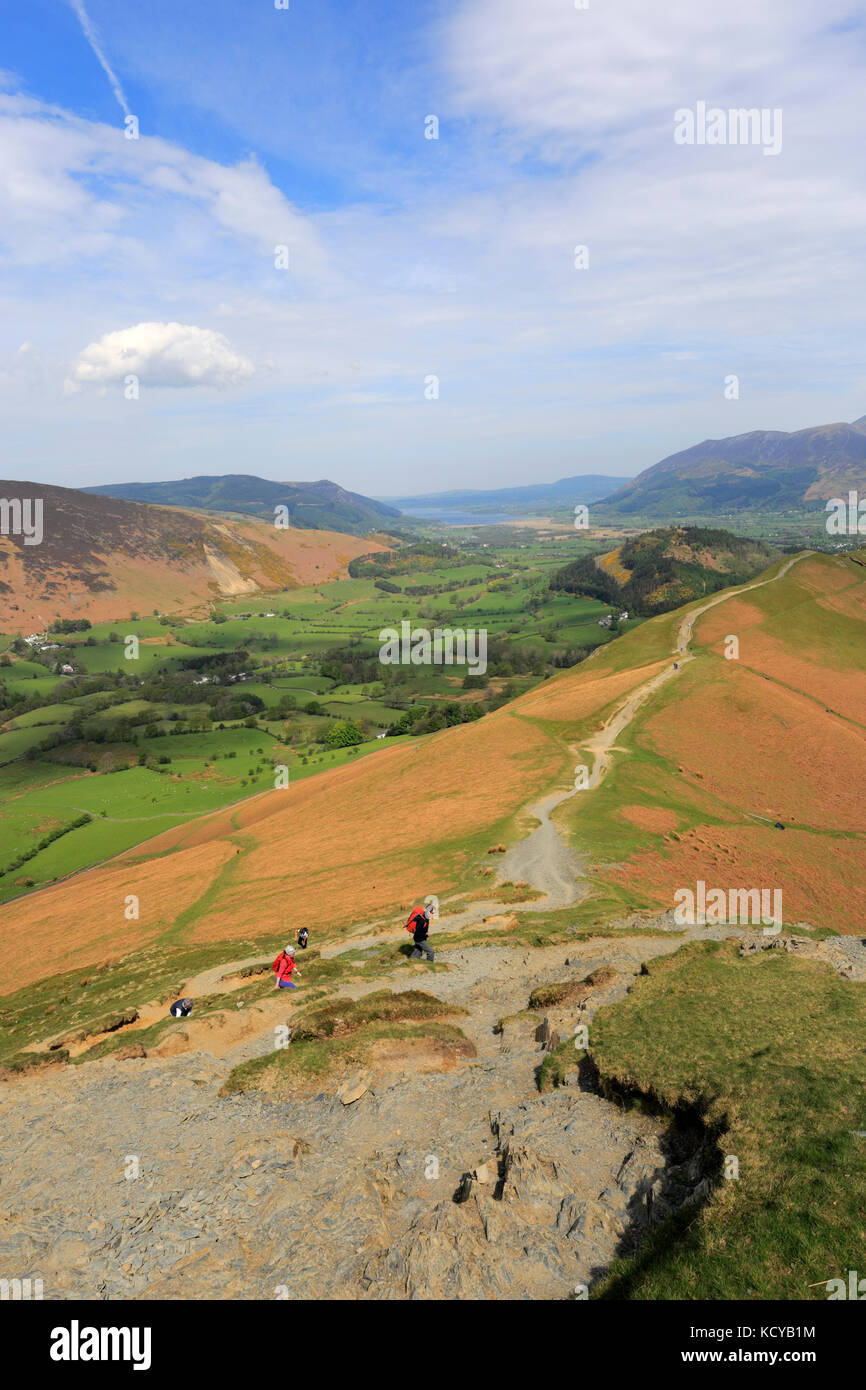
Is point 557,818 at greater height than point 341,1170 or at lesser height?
lesser

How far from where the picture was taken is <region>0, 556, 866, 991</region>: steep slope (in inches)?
1917

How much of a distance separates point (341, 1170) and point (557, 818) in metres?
40.0

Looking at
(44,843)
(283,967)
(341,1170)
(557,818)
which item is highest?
(341,1170)

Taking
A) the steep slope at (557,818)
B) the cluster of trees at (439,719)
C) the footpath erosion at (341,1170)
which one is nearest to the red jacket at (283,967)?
the footpath erosion at (341,1170)

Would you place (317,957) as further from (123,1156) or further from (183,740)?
(183,740)

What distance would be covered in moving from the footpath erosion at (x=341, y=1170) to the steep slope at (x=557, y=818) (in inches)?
717

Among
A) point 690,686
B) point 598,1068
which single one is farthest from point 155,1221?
point 690,686

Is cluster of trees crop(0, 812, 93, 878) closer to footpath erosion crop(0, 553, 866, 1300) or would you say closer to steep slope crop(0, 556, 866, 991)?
steep slope crop(0, 556, 866, 991)

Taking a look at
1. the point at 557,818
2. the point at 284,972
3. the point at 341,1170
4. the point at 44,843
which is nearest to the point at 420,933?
the point at 284,972

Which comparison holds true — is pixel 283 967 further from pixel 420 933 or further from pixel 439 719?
pixel 439 719

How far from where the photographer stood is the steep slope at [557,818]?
160 ft

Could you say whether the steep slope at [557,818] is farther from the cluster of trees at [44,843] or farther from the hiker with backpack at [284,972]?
the cluster of trees at [44,843]

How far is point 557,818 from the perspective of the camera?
5594 centimetres
